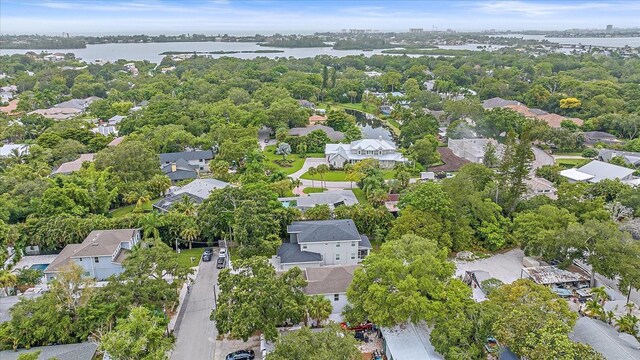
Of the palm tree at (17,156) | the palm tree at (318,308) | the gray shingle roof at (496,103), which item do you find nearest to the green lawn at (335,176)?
the palm tree at (318,308)

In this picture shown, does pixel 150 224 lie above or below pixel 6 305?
above

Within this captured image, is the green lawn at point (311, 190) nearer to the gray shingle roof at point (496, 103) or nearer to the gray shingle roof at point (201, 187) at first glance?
the gray shingle roof at point (201, 187)

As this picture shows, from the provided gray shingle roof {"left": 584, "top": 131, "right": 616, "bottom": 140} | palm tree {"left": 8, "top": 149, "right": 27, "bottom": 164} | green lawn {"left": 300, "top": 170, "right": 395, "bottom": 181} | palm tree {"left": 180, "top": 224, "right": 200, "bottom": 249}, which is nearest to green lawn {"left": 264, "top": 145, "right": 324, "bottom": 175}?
green lawn {"left": 300, "top": 170, "right": 395, "bottom": 181}

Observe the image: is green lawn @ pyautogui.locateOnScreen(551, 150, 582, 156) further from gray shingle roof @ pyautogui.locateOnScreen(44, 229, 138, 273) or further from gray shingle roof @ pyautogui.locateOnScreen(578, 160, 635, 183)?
gray shingle roof @ pyautogui.locateOnScreen(44, 229, 138, 273)

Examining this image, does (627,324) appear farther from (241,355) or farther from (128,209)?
(128,209)

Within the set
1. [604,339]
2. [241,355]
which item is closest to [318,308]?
[241,355]

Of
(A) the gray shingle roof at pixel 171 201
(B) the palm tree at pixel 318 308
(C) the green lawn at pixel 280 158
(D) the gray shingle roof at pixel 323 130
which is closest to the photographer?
(B) the palm tree at pixel 318 308
